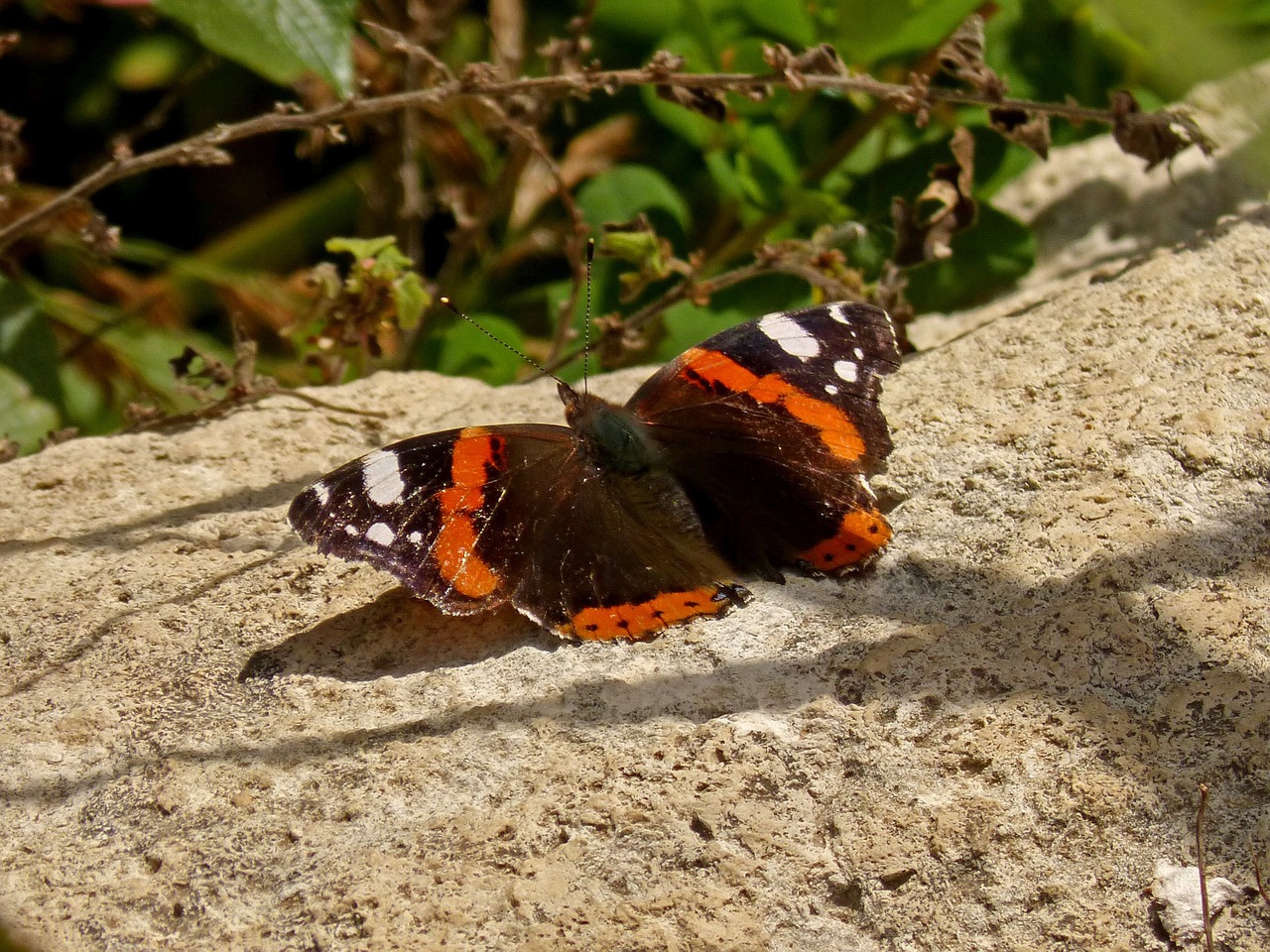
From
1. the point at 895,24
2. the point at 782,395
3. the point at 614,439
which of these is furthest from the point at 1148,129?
the point at 614,439

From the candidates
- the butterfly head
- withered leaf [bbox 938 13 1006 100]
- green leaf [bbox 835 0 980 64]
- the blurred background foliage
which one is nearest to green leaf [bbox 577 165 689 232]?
the blurred background foliage

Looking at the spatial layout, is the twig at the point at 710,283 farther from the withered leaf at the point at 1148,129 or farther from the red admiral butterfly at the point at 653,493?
the withered leaf at the point at 1148,129

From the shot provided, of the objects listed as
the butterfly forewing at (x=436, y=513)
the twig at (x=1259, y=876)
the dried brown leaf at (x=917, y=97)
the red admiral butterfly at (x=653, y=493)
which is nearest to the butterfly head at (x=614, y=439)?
the red admiral butterfly at (x=653, y=493)

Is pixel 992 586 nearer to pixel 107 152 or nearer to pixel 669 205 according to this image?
pixel 669 205

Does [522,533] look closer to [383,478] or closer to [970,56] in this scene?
[383,478]

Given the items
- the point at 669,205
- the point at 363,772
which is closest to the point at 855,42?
the point at 669,205

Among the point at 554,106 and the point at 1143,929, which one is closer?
the point at 1143,929

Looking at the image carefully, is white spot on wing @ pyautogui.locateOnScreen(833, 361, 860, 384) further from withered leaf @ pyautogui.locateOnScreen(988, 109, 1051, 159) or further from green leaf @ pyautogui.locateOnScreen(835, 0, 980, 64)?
green leaf @ pyautogui.locateOnScreen(835, 0, 980, 64)
